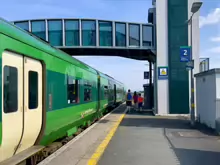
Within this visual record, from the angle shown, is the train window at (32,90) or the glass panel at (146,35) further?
the glass panel at (146,35)

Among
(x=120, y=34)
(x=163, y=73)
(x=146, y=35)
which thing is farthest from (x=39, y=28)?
(x=163, y=73)

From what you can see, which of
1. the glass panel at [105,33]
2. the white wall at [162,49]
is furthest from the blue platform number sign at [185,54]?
the glass panel at [105,33]

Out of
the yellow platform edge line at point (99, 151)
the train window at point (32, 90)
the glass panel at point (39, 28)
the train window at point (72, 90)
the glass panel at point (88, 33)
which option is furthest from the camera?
the glass panel at point (39, 28)

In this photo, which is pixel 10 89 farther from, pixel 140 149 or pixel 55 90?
pixel 140 149

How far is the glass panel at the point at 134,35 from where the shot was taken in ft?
76.9

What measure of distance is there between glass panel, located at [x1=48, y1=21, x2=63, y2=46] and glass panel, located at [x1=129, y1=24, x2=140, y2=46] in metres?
5.00

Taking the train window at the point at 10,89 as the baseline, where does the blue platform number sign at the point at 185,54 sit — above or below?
above

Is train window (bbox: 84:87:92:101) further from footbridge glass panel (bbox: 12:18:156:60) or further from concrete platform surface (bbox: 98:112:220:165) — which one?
footbridge glass panel (bbox: 12:18:156:60)

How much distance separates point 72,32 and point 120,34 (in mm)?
3478

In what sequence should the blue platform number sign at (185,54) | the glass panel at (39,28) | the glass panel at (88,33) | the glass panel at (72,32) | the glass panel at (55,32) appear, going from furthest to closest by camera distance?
the glass panel at (39,28) → the glass panel at (55,32) → the glass panel at (72,32) → the glass panel at (88,33) → the blue platform number sign at (185,54)

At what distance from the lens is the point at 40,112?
288 inches

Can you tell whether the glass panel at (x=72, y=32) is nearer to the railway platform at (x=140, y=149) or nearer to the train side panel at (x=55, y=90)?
the railway platform at (x=140, y=149)

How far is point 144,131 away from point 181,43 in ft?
33.8

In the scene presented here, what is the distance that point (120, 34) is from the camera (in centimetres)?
2383
